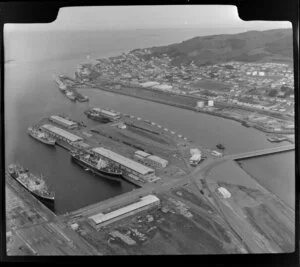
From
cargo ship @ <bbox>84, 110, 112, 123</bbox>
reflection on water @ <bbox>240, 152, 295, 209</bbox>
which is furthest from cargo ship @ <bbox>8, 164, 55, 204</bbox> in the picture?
reflection on water @ <bbox>240, 152, 295, 209</bbox>

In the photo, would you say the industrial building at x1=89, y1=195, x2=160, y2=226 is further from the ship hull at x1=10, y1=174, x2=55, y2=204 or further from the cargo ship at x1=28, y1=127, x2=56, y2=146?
the cargo ship at x1=28, y1=127, x2=56, y2=146

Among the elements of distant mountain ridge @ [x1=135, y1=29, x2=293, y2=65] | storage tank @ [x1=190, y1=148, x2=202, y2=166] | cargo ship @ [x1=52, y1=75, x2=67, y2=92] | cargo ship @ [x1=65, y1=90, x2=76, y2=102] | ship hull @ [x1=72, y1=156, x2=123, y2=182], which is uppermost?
distant mountain ridge @ [x1=135, y1=29, x2=293, y2=65]

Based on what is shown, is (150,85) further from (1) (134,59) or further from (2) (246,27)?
(2) (246,27)

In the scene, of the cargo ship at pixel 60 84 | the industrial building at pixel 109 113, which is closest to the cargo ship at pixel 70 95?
the cargo ship at pixel 60 84

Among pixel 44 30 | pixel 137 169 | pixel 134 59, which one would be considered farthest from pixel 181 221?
pixel 44 30

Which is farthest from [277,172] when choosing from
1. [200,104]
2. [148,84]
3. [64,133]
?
[64,133]

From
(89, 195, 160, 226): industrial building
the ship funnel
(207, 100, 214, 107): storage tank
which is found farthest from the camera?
(207, 100, 214, 107): storage tank

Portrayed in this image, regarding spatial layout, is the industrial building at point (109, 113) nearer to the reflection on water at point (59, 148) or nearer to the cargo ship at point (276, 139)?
the reflection on water at point (59, 148)
